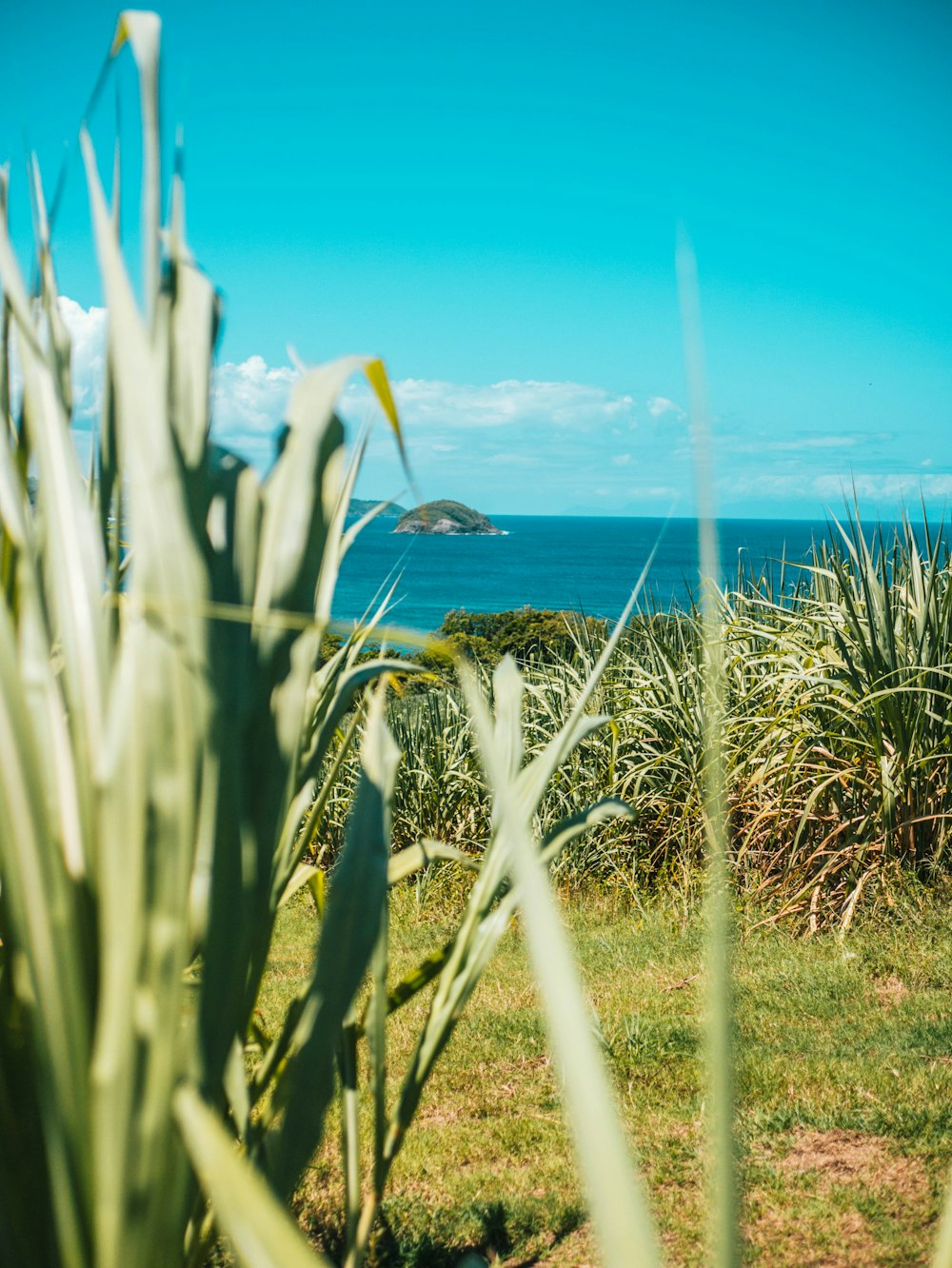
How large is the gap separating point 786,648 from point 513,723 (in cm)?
382

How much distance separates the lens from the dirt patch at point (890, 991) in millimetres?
3400

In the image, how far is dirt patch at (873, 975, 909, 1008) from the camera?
134 inches

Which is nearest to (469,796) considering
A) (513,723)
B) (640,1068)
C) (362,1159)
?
(640,1068)

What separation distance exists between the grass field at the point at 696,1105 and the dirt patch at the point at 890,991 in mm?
14

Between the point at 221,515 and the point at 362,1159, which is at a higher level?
the point at 221,515

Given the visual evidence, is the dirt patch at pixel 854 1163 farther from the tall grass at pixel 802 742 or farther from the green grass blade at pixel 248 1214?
the green grass blade at pixel 248 1214

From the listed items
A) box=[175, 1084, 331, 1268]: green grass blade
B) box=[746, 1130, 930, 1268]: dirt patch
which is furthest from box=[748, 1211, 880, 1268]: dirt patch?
box=[175, 1084, 331, 1268]: green grass blade

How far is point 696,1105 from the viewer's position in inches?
107

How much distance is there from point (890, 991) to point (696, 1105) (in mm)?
1188

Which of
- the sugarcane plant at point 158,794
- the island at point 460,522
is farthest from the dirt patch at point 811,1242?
the island at point 460,522

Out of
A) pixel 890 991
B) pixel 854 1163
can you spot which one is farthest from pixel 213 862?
pixel 890 991

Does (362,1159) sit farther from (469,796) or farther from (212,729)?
(469,796)

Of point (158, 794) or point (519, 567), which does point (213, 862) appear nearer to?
point (158, 794)

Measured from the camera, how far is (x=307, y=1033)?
682 mm
